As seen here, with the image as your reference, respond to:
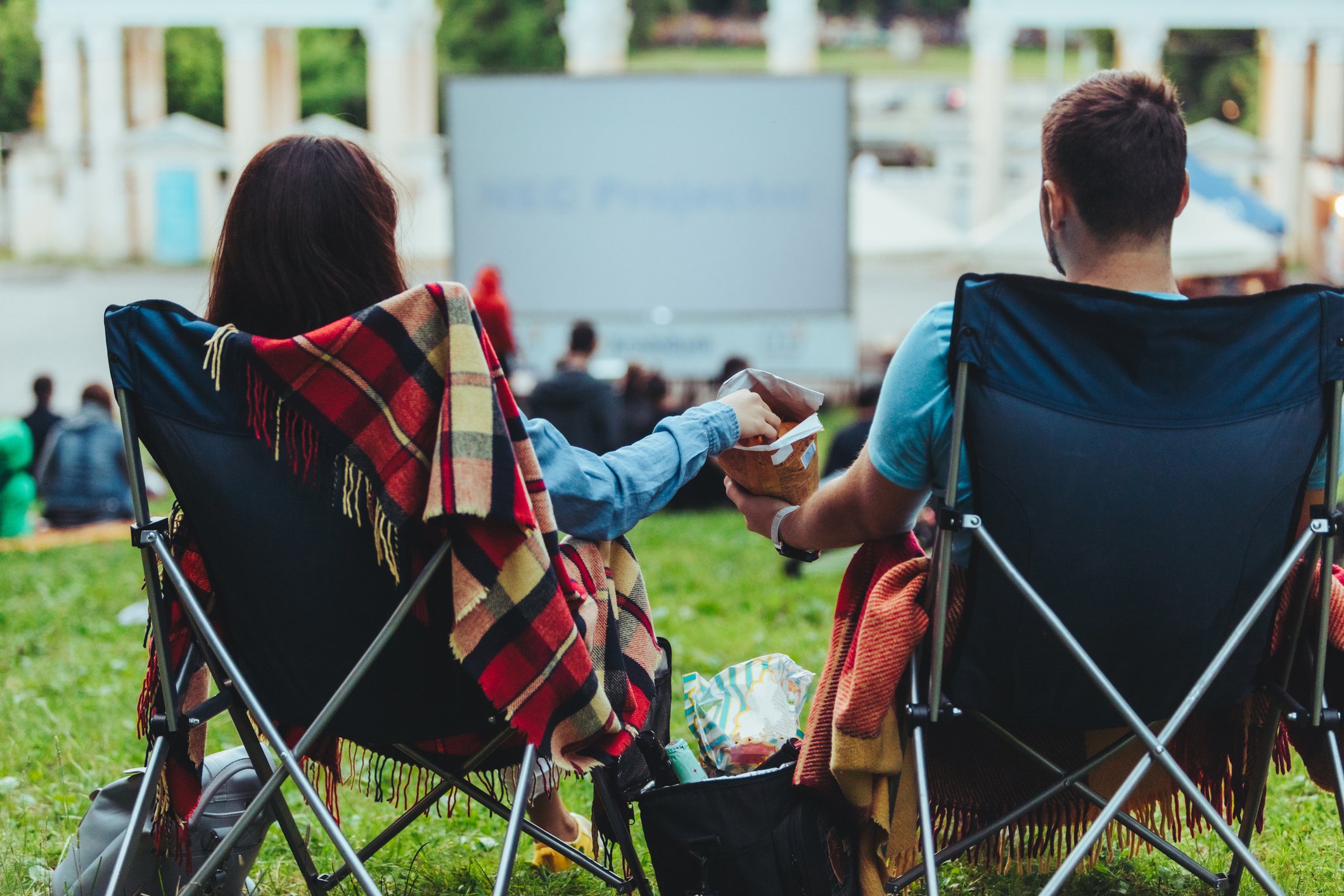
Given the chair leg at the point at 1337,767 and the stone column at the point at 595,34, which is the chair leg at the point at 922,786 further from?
the stone column at the point at 595,34

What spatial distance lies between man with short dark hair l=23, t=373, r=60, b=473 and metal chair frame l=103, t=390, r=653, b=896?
326 inches

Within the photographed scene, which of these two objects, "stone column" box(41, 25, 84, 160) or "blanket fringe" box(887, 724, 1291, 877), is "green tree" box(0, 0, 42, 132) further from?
"blanket fringe" box(887, 724, 1291, 877)

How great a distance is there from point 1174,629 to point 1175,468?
22 centimetres

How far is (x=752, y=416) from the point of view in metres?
2.27

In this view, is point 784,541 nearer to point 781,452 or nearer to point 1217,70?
point 781,452

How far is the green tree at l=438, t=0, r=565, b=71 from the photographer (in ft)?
123

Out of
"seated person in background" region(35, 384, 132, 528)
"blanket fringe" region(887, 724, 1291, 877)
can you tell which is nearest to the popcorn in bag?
"blanket fringe" region(887, 724, 1291, 877)

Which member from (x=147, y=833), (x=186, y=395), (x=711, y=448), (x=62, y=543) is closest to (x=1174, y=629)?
(x=711, y=448)

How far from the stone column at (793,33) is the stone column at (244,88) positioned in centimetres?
752

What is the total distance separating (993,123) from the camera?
21.6m

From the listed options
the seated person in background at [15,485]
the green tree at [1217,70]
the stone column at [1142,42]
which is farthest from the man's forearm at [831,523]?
the green tree at [1217,70]

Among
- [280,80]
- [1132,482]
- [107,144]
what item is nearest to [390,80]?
[280,80]

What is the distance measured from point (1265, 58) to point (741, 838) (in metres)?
25.8

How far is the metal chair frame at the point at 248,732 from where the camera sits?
1.86 m
